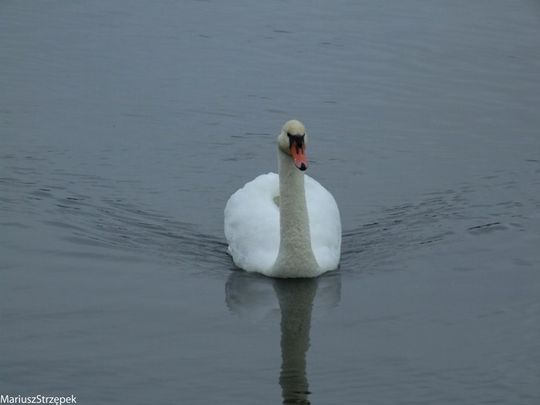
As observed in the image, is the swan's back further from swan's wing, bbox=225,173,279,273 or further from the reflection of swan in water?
the reflection of swan in water

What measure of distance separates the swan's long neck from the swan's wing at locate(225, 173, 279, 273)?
237 mm

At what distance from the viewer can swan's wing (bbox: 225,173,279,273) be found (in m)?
12.7

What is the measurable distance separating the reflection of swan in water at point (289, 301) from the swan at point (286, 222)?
13 cm

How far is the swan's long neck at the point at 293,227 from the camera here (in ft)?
40.6

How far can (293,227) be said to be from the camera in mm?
12492

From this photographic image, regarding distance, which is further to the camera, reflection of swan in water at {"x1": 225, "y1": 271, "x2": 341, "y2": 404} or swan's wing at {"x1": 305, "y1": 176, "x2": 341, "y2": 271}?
swan's wing at {"x1": 305, "y1": 176, "x2": 341, "y2": 271}

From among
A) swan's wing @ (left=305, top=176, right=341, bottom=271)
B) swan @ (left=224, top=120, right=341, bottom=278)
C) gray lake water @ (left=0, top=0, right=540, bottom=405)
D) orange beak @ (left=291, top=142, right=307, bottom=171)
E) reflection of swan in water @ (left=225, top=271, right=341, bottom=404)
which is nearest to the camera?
gray lake water @ (left=0, top=0, right=540, bottom=405)

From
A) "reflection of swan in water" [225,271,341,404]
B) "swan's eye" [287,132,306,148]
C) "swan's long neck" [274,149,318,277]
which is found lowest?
"reflection of swan in water" [225,271,341,404]

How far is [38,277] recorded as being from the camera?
12.2 meters

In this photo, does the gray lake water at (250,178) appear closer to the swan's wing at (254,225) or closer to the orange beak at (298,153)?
the swan's wing at (254,225)

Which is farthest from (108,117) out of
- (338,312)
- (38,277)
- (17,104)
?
(338,312)

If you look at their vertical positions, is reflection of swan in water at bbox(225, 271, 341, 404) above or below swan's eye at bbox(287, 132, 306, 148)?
below

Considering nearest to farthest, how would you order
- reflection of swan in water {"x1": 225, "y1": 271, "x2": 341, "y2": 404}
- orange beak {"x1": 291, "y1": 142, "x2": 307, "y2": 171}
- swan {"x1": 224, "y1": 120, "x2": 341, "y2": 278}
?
reflection of swan in water {"x1": 225, "y1": 271, "x2": 341, "y2": 404}, orange beak {"x1": 291, "y1": 142, "x2": 307, "y2": 171}, swan {"x1": 224, "y1": 120, "x2": 341, "y2": 278}

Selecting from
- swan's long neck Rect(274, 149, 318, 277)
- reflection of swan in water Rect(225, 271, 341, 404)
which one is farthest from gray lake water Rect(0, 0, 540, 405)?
swan's long neck Rect(274, 149, 318, 277)
